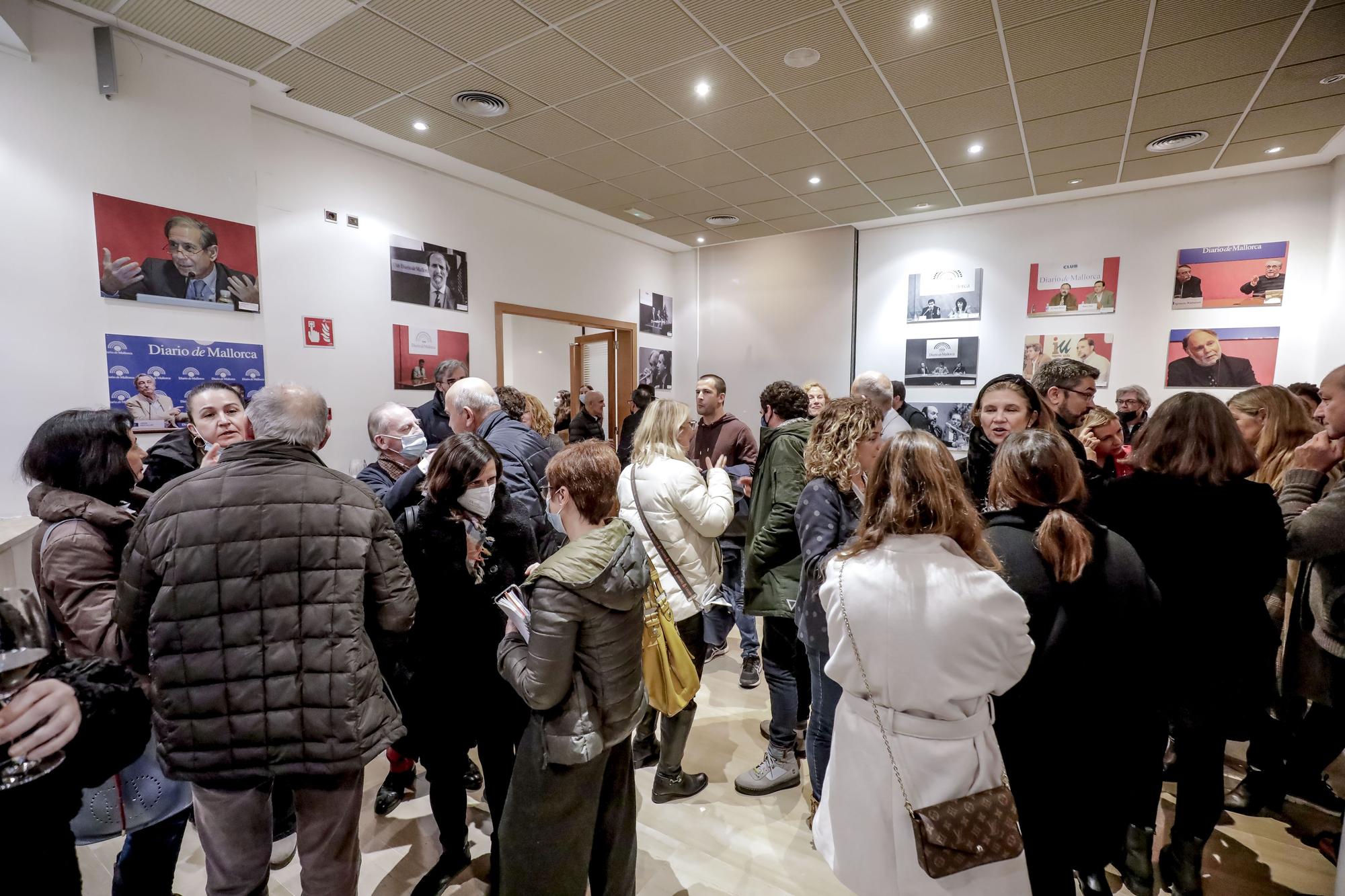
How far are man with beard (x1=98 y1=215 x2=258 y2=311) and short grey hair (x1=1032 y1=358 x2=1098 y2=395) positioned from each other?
4711mm

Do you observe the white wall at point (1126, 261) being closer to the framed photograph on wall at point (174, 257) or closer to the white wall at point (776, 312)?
the white wall at point (776, 312)

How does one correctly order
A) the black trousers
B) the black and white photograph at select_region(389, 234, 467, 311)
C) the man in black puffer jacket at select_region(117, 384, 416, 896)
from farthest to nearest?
1. the black and white photograph at select_region(389, 234, 467, 311)
2. the black trousers
3. the man in black puffer jacket at select_region(117, 384, 416, 896)

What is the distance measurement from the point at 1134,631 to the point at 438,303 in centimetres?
539

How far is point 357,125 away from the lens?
4.50m

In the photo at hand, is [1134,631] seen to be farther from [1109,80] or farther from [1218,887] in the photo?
[1109,80]

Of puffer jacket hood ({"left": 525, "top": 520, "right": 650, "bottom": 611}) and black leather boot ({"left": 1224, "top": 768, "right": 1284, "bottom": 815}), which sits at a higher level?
puffer jacket hood ({"left": 525, "top": 520, "right": 650, "bottom": 611})

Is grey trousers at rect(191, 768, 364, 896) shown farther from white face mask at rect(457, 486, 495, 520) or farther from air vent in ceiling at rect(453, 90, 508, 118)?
air vent in ceiling at rect(453, 90, 508, 118)

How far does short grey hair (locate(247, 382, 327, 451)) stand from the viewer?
155 centimetres

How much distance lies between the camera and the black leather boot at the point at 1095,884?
1.87m

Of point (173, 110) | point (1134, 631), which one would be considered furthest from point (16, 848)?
point (173, 110)

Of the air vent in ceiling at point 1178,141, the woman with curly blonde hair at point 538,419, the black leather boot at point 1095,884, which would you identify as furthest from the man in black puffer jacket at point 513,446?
the air vent in ceiling at point 1178,141

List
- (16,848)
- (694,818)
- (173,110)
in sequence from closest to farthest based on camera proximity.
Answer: (16,848), (694,818), (173,110)

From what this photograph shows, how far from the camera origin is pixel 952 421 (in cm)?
672

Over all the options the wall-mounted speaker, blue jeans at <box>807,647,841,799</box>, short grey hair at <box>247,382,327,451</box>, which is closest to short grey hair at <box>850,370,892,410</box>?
blue jeans at <box>807,647,841,799</box>
